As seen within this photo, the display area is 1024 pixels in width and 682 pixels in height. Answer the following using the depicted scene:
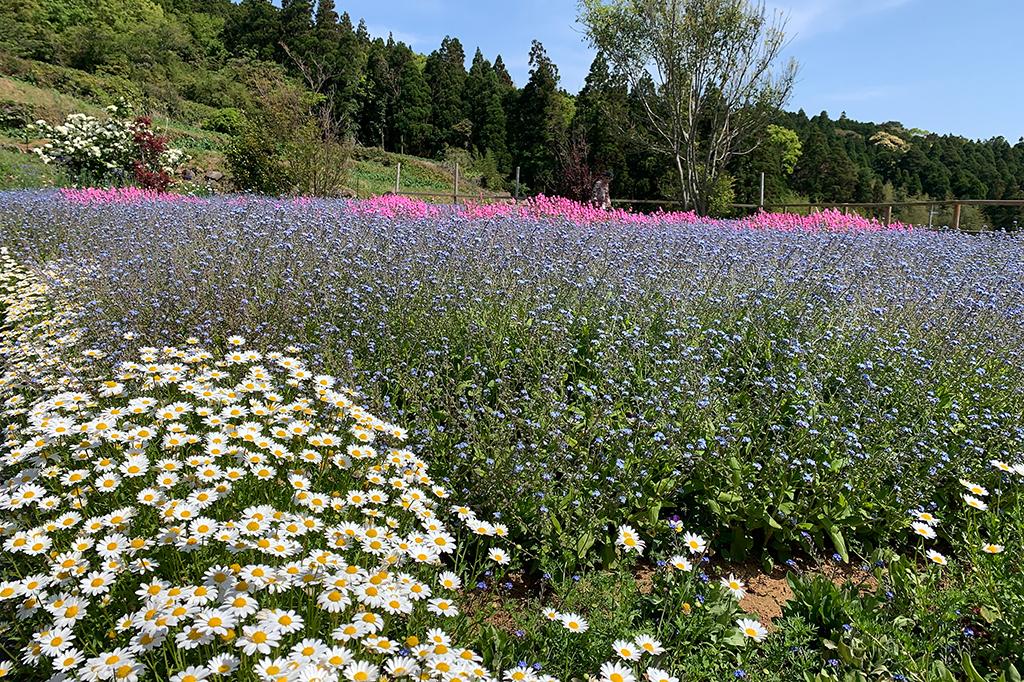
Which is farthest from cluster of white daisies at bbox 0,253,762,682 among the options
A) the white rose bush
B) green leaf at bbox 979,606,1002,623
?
the white rose bush

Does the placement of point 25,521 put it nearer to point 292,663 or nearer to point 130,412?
point 130,412

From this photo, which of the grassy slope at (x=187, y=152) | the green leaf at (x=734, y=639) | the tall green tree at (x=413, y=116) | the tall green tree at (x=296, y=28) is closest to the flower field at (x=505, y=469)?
the green leaf at (x=734, y=639)

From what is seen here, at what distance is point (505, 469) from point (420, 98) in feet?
148

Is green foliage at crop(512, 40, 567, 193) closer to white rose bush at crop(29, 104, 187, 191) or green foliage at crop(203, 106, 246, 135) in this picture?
green foliage at crop(203, 106, 246, 135)

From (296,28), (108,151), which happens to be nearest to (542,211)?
(108,151)

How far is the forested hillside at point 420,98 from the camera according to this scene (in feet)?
103

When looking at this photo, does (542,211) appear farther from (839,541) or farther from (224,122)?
(224,122)

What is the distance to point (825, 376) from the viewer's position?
3129 millimetres

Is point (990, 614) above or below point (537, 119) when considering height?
below

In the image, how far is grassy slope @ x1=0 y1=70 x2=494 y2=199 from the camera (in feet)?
58.3

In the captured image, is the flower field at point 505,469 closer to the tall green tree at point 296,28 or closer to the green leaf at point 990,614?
the green leaf at point 990,614

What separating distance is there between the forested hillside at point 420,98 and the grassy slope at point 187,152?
207 cm

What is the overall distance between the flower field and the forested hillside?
84.0 feet

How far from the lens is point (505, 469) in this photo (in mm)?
2592
